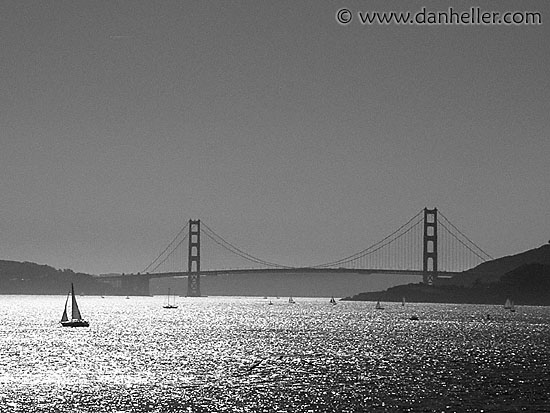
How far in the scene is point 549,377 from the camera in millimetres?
58375

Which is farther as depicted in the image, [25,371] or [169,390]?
[25,371]

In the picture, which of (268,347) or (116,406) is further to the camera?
(268,347)

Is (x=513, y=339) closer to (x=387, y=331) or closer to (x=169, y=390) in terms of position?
(x=387, y=331)

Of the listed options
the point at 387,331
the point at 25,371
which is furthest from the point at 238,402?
the point at 387,331

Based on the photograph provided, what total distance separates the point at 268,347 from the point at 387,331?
2941cm

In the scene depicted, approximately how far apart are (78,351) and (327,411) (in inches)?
1506

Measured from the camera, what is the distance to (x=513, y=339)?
9525cm

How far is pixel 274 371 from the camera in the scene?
62.7 meters

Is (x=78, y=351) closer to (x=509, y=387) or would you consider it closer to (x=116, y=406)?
(x=116, y=406)

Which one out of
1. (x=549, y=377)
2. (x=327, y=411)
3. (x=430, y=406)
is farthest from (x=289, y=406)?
(x=549, y=377)

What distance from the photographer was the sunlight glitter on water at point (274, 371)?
48.0 m

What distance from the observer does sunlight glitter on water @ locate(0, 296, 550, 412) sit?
48.0 meters

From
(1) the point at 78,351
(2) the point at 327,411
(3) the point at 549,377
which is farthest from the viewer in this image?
(1) the point at 78,351

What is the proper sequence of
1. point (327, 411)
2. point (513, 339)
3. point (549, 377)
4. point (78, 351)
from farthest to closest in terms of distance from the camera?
point (513, 339), point (78, 351), point (549, 377), point (327, 411)
